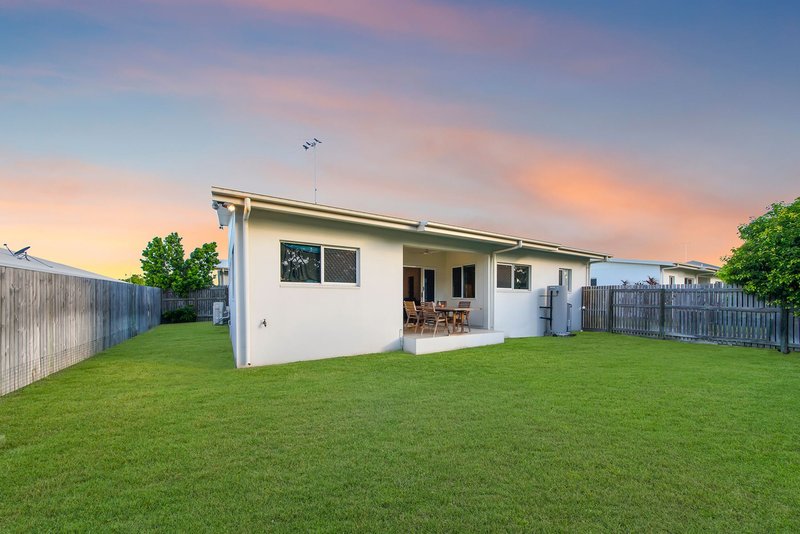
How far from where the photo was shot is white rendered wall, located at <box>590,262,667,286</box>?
2519cm

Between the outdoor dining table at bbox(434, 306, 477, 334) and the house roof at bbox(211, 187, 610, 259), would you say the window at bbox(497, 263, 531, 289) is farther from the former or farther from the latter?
the outdoor dining table at bbox(434, 306, 477, 334)

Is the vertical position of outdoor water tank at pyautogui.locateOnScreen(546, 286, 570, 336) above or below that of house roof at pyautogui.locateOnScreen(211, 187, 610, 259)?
below

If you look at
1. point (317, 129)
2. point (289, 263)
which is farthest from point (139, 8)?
point (289, 263)

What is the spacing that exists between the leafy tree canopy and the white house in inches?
217

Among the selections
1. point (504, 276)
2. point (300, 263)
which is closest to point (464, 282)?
point (504, 276)

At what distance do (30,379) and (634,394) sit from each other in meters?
9.88

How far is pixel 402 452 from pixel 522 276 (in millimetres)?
11335

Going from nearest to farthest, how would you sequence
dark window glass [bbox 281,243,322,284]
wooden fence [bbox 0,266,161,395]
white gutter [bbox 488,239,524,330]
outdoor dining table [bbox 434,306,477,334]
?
wooden fence [bbox 0,266,161,395]
dark window glass [bbox 281,243,322,284]
outdoor dining table [bbox 434,306,477,334]
white gutter [bbox 488,239,524,330]

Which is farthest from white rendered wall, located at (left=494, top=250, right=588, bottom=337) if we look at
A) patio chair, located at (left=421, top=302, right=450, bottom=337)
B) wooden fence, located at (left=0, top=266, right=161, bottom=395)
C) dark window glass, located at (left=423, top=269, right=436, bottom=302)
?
wooden fence, located at (left=0, top=266, right=161, bottom=395)

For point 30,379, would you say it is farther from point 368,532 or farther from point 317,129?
point 317,129

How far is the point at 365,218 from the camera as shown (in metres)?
8.67

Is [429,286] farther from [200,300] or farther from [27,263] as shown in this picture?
[200,300]

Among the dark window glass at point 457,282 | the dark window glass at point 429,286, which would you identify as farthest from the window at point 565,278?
the dark window glass at point 429,286

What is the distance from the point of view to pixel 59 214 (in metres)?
12.5
